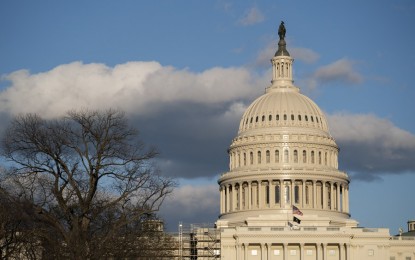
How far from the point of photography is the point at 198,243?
188875 millimetres

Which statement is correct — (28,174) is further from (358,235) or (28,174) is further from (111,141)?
(358,235)

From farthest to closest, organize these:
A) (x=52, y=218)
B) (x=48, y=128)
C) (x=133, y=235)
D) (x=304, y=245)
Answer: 1. (x=304, y=245)
2. (x=133, y=235)
3. (x=48, y=128)
4. (x=52, y=218)

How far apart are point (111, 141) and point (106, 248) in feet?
24.5

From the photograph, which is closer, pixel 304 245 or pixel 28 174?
pixel 28 174

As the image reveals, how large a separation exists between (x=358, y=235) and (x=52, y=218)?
124m

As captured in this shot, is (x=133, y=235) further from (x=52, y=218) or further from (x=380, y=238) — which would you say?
(x=380, y=238)

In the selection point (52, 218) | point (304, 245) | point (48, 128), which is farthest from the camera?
point (304, 245)

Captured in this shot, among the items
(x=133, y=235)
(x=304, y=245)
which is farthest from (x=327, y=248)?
(x=133, y=235)

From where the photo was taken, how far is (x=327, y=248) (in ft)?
624

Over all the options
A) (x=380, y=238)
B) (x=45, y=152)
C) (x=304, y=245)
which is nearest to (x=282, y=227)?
(x=304, y=245)

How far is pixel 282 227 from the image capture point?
191 metres

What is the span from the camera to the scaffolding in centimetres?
18725

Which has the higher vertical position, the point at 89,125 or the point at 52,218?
the point at 89,125

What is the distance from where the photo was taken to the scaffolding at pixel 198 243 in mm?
187250
